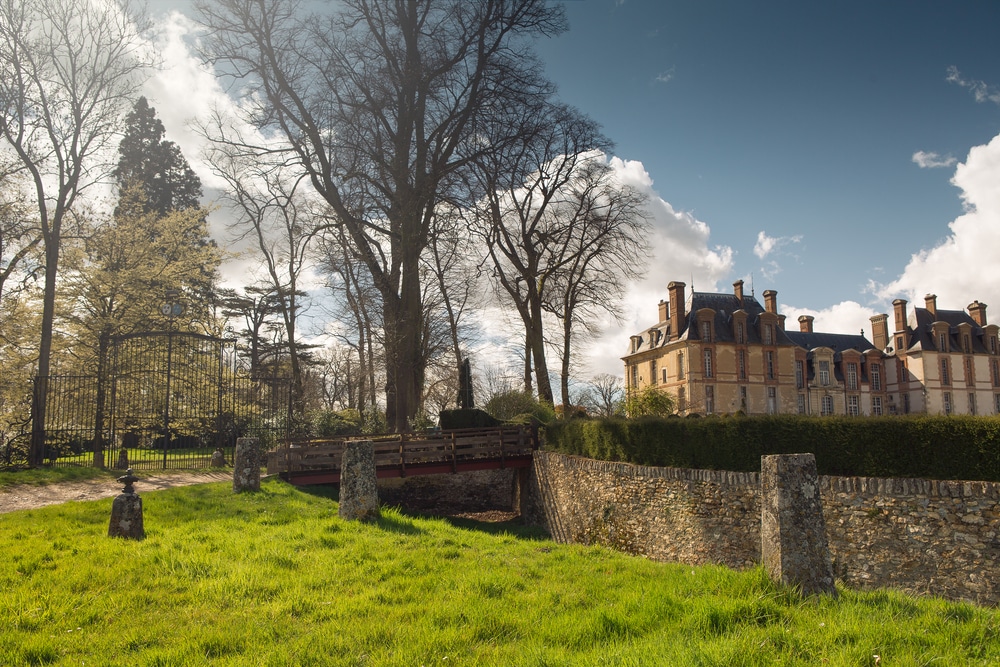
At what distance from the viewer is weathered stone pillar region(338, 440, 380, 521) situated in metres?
10.1

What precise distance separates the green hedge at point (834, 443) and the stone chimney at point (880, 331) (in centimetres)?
4641

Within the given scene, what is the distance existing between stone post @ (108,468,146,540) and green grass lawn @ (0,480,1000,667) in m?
0.24

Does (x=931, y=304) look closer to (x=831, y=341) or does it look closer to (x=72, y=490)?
(x=831, y=341)

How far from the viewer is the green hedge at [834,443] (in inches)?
358

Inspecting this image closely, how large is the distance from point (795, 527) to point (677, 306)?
38.7 meters

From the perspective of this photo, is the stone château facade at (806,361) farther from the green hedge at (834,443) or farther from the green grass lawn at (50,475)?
the green grass lawn at (50,475)

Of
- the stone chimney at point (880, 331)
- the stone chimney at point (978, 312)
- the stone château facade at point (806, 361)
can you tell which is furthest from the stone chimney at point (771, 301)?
the stone chimney at point (978, 312)

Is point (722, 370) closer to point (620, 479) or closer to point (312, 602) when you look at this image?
point (620, 479)

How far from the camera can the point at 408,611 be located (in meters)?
5.25

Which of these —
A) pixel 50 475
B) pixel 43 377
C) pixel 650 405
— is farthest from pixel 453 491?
pixel 43 377

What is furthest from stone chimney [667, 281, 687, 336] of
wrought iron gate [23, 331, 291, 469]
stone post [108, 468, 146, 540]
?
stone post [108, 468, 146, 540]

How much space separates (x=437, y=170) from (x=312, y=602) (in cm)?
1608

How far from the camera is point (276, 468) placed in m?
16.8

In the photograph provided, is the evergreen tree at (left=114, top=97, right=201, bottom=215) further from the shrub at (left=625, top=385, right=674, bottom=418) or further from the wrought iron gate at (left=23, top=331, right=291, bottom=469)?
the shrub at (left=625, top=385, right=674, bottom=418)
